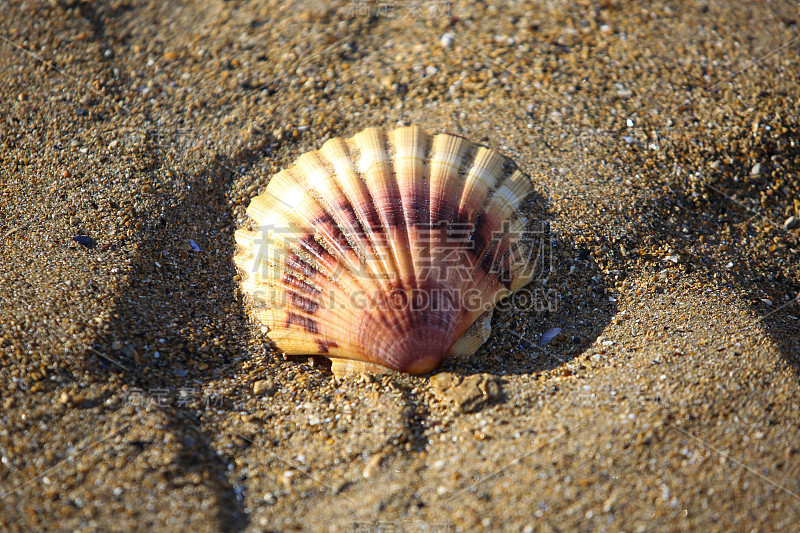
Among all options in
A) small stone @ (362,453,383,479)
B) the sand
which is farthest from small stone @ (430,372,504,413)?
small stone @ (362,453,383,479)

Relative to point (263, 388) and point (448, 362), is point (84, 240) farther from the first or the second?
point (448, 362)

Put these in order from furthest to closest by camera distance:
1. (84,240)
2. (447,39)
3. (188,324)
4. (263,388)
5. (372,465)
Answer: (447,39) → (84,240) → (188,324) → (263,388) → (372,465)

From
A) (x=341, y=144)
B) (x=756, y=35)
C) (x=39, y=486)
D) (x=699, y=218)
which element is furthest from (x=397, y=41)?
(x=39, y=486)

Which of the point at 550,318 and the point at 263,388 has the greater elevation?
the point at 263,388

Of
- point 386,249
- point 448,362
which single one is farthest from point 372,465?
point 386,249

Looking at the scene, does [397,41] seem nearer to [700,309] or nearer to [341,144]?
[341,144]

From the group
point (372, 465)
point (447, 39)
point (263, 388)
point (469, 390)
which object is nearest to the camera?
point (372, 465)

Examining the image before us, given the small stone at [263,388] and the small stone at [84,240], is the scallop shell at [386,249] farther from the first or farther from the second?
the small stone at [84,240]

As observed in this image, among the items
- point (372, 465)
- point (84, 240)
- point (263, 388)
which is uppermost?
point (84, 240)
